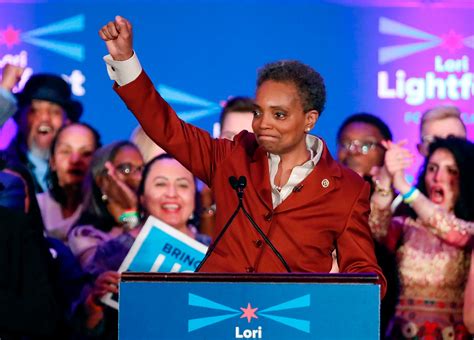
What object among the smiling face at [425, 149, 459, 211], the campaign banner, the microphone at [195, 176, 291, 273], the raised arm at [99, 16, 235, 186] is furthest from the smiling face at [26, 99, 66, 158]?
the microphone at [195, 176, 291, 273]

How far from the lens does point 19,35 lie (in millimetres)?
5957

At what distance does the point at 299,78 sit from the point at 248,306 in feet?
3.03

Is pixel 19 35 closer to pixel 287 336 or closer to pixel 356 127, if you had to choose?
pixel 356 127

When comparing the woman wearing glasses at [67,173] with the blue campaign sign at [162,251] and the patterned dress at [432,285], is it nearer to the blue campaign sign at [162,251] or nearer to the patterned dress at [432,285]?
the blue campaign sign at [162,251]

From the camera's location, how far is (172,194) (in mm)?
5668

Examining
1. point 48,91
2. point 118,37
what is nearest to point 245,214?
point 118,37

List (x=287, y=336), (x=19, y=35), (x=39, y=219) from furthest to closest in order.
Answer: (x=19, y=35) < (x=39, y=219) < (x=287, y=336)

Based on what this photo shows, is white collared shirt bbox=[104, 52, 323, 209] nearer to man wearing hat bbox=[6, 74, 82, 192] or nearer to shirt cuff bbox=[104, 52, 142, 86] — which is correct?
shirt cuff bbox=[104, 52, 142, 86]

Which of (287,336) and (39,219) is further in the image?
(39,219)

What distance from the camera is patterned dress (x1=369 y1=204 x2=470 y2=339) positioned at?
532cm

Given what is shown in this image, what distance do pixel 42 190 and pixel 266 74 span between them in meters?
2.92

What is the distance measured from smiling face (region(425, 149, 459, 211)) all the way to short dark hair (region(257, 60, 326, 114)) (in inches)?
94.4

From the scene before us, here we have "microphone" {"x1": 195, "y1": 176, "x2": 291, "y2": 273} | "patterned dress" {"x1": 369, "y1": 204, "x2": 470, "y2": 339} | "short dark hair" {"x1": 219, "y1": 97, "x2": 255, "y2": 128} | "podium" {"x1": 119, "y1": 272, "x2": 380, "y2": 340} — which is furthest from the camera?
"short dark hair" {"x1": 219, "y1": 97, "x2": 255, "y2": 128}

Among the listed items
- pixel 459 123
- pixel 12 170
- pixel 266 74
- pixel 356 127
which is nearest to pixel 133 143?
pixel 12 170
